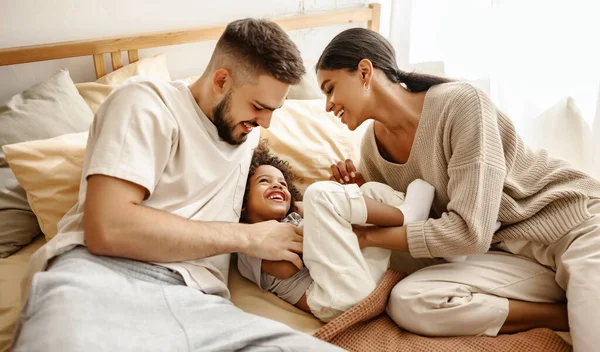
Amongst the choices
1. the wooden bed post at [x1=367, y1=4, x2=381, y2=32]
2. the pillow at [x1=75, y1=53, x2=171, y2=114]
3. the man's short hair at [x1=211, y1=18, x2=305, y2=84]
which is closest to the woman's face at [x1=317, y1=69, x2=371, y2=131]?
the man's short hair at [x1=211, y1=18, x2=305, y2=84]

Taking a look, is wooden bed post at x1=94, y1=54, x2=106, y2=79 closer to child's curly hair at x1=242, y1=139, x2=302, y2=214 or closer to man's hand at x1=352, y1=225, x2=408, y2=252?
child's curly hair at x1=242, y1=139, x2=302, y2=214

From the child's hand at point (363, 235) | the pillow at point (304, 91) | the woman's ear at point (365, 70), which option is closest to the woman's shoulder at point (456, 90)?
the woman's ear at point (365, 70)

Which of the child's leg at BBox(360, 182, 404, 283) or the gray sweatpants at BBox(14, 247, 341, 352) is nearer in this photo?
the gray sweatpants at BBox(14, 247, 341, 352)

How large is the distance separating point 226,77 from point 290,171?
1.72 feet

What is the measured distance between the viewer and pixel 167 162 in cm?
156

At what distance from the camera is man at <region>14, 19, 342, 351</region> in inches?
48.0

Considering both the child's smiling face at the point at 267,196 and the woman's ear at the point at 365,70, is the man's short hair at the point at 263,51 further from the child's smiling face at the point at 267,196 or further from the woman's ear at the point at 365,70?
the child's smiling face at the point at 267,196

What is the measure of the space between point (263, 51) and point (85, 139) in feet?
2.22

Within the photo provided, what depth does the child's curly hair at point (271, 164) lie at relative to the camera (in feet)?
6.23

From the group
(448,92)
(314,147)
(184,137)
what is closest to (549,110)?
(448,92)

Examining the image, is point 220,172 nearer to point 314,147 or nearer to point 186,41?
point 314,147

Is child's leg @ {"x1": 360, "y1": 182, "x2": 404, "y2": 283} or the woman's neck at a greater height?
the woman's neck

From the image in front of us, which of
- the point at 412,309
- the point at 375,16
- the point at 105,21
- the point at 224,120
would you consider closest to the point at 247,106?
the point at 224,120

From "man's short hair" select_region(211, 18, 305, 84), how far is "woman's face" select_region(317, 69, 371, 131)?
0.15 metres
